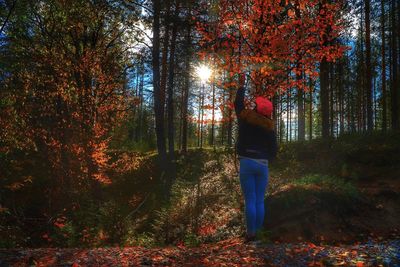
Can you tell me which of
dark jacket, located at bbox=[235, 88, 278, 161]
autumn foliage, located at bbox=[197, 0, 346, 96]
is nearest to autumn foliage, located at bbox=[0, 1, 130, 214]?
autumn foliage, located at bbox=[197, 0, 346, 96]

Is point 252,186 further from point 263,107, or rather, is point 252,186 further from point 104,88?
point 104,88

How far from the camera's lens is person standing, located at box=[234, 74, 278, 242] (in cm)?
493

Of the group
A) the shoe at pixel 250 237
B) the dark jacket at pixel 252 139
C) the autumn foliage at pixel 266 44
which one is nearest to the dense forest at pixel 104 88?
the autumn foliage at pixel 266 44

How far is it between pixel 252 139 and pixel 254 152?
207 millimetres

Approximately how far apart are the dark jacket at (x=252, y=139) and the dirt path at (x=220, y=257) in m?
1.38

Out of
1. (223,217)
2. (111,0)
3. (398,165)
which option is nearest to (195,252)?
(223,217)

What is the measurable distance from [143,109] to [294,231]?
1478 inches

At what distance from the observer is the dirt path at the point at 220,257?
3.78 meters

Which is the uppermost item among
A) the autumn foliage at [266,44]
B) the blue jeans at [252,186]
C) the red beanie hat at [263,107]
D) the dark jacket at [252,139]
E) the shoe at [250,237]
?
the autumn foliage at [266,44]

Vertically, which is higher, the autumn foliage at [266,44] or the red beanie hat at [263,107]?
the autumn foliage at [266,44]

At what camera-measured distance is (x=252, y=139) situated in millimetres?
4965

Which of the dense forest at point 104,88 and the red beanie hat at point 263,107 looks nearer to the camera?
the red beanie hat at point 263,107

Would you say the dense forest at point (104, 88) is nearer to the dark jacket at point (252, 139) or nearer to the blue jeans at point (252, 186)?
the blue jeans at point (252, 186)

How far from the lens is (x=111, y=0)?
43.2 feet
